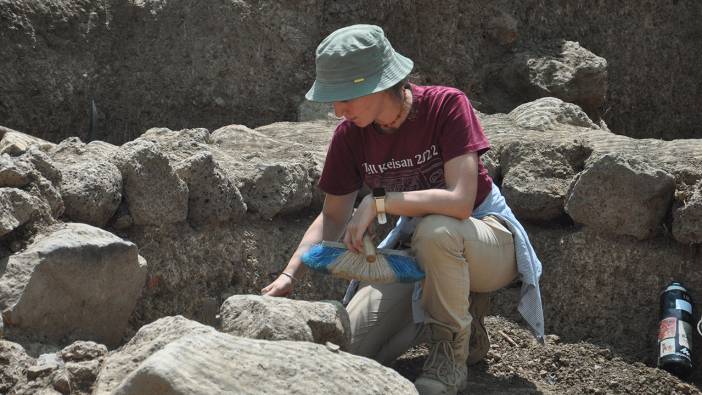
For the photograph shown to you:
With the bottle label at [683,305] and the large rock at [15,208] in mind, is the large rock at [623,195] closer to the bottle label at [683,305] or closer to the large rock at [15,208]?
the bottle label at [683,305]

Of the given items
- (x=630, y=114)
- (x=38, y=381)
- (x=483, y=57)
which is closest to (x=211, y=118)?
(x=483, y=57)

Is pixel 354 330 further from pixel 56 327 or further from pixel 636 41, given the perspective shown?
pixel 636 41

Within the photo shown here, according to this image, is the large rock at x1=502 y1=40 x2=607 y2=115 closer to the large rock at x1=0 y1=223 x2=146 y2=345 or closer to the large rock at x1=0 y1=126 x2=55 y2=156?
the large rock at x1=0 y1=126 x2=55 y2=156

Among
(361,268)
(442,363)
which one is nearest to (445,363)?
(442,363)

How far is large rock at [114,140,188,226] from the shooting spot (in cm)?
399

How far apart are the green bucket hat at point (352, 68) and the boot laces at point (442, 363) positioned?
885mm

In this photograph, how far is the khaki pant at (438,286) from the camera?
362 cm

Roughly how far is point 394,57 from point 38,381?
151 cm

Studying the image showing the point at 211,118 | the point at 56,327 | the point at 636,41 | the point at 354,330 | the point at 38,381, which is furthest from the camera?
the point at 636,41

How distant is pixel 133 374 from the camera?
9.20ft

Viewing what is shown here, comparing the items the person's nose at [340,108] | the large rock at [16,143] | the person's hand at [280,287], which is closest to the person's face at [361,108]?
the person's nose at [340,108]

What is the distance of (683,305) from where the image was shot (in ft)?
14.3

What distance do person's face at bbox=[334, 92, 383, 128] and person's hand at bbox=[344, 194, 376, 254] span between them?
0.26 meters

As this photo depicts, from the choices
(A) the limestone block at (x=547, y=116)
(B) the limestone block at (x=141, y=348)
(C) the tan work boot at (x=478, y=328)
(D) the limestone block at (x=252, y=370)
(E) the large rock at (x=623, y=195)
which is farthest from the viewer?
(A) the limestone block at (x=547, y=116)
